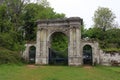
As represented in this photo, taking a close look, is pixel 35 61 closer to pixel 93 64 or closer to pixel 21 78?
pixel 93 64

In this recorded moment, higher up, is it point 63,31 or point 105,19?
point 105,19

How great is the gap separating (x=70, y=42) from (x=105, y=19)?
2610cm

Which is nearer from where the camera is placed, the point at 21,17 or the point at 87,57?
the point at 87,57

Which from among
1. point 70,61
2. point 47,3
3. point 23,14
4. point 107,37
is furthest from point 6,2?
point 107,37

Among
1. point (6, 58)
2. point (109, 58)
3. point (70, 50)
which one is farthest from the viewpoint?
point (109, 58)

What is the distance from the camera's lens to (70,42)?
30.0m

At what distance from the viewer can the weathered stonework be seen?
29625 mm

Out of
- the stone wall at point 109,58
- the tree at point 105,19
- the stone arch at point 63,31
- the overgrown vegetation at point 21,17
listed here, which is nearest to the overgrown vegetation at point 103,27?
the tree at point 105,19

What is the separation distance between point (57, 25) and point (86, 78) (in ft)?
44.3

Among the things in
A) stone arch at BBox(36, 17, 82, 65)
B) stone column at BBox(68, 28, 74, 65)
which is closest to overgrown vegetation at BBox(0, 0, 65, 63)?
stone arch at BBox(36, 17, 82, 65)

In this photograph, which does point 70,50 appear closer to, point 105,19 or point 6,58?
point 6,58

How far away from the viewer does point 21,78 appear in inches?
699

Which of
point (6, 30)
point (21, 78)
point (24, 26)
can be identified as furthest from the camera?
point (24, 26)

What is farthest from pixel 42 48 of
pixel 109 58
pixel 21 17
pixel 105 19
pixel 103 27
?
pixel 105 19
